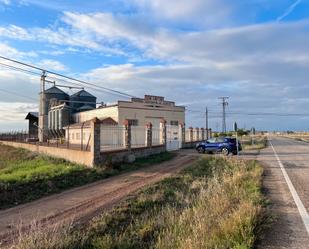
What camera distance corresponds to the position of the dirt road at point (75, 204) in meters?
10.5

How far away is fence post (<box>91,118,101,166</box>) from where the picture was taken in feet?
66.0

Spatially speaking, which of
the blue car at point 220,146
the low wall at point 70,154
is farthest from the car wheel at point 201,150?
the low wall at point 70,154

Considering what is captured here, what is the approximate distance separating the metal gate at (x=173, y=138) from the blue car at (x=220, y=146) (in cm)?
271

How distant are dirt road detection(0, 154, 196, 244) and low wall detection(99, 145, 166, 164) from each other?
2515mm

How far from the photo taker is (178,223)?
8.68 meters

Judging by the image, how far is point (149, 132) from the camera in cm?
2906

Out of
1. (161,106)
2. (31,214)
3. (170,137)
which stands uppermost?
(161,106)

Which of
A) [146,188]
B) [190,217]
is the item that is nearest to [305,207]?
[190,217]

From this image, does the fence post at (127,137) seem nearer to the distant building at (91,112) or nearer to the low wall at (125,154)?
the low wall at (125,154)

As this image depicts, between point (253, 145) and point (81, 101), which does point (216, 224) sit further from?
point (81, 101)

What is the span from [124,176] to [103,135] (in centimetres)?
424

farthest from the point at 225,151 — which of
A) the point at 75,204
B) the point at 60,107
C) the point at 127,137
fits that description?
the point at 60,107

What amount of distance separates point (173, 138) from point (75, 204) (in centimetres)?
2552

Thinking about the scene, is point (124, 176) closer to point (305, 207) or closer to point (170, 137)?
point (305, 207)
